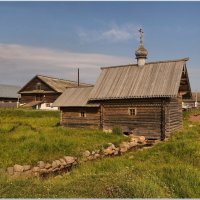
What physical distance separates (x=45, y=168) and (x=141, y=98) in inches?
416

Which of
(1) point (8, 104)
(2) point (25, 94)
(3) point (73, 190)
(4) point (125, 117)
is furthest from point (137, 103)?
(1) point (8, 104)

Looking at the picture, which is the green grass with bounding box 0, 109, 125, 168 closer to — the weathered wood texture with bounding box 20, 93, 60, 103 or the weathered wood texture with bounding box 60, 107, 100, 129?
the weathered wood texture with bounding box 60, 107, 100, 129

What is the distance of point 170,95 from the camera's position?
20.5 meters

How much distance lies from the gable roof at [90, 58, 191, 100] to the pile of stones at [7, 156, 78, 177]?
8.99 metres

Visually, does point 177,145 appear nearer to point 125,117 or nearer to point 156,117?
point 156,117

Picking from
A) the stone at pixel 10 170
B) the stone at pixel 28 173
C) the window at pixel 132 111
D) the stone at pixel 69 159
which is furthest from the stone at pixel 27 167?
the window at pixel 132 111

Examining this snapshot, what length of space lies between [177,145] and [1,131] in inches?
550

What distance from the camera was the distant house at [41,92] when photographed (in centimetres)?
5081

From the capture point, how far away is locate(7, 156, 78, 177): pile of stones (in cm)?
1294

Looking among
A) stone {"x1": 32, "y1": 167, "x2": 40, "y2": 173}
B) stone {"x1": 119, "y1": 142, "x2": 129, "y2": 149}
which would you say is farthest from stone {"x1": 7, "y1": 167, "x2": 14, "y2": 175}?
stone {"x1": 119, "y1": 142, "x2": 129, "y2": 149}

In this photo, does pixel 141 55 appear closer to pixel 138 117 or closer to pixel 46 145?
pixel 138 117

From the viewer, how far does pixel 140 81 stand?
76.2 feet

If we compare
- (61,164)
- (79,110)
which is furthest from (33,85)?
(61,164)

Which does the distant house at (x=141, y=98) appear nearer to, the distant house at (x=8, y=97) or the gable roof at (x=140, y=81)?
the gable roof at (x=140, y=81)
